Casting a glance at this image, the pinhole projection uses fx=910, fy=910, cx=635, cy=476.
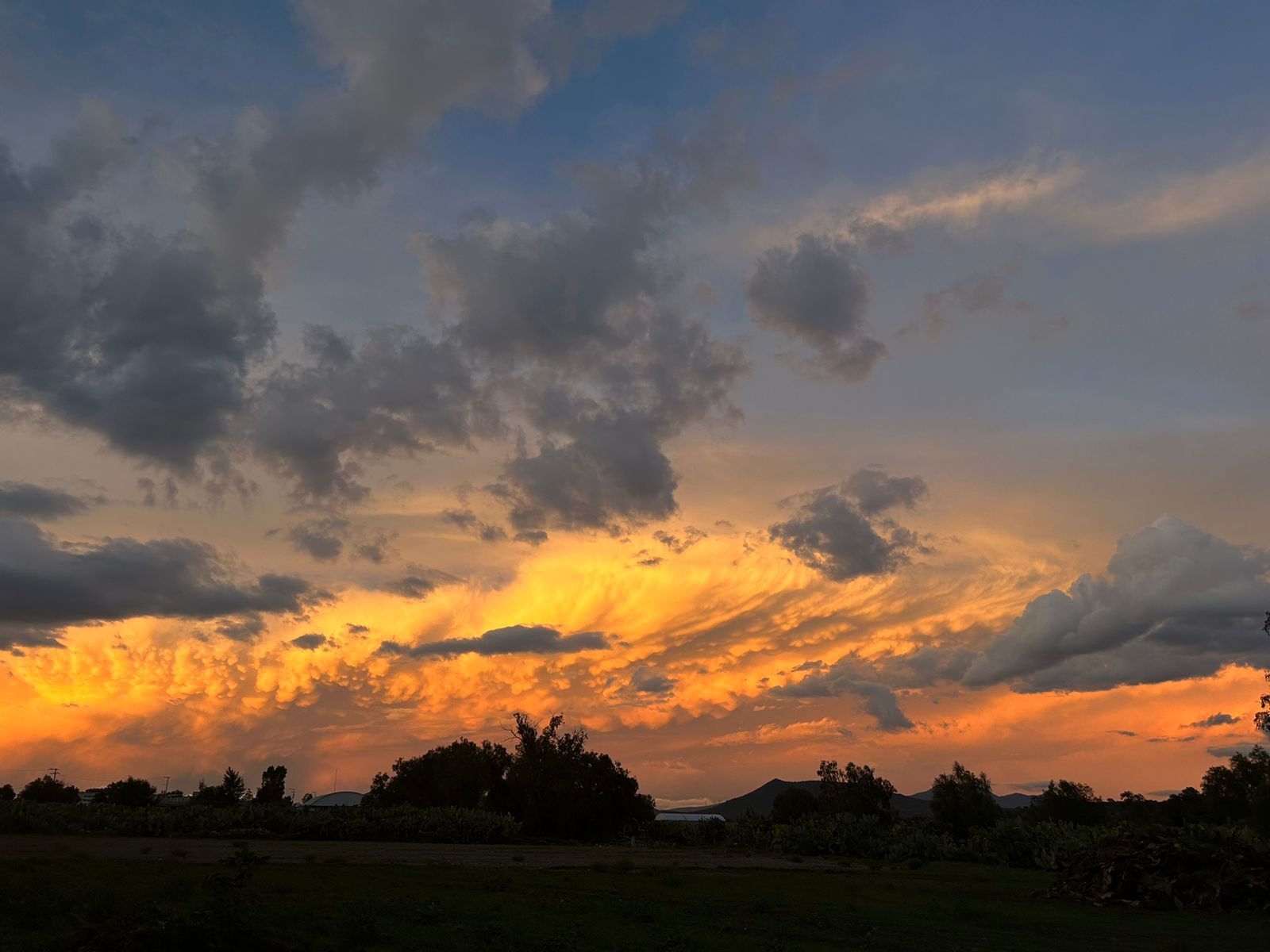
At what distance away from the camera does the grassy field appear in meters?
15.1

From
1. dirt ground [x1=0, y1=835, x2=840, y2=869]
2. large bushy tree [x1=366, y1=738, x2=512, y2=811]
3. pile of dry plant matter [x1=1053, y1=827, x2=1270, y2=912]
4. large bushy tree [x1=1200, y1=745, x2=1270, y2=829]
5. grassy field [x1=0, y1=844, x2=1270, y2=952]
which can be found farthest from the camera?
large bushy tree [x1=1200, y1=745, x2=1270, y2=829]

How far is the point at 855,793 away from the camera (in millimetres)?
73375

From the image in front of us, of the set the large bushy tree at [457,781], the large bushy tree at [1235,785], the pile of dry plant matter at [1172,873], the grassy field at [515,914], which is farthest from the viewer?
the large bushy tree at [1235,785]

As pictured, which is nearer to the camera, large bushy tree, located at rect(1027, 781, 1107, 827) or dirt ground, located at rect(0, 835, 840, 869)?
dirt ground, located at rect(0, 835, 840, 869)

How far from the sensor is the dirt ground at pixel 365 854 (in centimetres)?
3106

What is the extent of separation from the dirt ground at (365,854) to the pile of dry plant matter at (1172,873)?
14882 mm

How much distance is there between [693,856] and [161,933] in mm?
44675

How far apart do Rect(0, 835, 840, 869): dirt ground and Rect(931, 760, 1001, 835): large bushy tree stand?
13992mm

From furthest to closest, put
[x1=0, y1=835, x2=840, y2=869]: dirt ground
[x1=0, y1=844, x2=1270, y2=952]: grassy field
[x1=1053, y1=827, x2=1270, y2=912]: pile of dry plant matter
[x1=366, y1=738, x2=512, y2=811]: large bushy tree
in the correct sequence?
[x1=366, y1=738, x2=512, y2=811]: large bushy tree
[x1=0, y1=835, x2=840, y2=869]: dirt ground
[x1=1053, y1=827, x2=1270, y2=912]: pile of dry plant matter
[x1=0, y1=844, x2=1270, y2=952]: grassy field

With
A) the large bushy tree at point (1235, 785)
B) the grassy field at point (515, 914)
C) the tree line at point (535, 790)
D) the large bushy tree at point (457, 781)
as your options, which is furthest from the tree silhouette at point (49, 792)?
the large bushy tree at point (1235, 785)

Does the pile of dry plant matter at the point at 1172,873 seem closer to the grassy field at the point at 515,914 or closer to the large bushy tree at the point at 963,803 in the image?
the grassy field at the point at 515,914

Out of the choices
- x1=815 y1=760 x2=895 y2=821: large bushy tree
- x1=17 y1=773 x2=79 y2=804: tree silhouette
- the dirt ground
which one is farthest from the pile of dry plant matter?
x1=17 y1=773 x2=79 y2=804: tree silhouette

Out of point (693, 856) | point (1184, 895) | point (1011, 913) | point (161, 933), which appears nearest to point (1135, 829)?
point (1184, 895)

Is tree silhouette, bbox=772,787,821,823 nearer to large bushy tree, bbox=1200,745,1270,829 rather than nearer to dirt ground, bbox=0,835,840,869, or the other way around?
dirt ground, bbox=0,835,840,869
